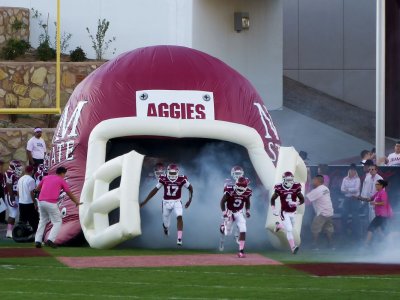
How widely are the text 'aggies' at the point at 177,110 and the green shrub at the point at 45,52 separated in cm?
790

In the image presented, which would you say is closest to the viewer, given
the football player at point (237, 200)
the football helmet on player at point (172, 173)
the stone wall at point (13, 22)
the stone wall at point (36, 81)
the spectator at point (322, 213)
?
the football player at point (237, 200)

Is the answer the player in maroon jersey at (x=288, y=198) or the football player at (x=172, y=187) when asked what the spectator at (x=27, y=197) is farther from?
the player in maroon jersey at (x=288, y=198)

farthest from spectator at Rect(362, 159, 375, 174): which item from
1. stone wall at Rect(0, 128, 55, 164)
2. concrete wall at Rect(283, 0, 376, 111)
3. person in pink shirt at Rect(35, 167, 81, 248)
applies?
concrete wall at Rect(283, 0, 376, 111)

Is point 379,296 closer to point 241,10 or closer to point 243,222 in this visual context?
point 243,222

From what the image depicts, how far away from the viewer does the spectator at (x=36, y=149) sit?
23.0m

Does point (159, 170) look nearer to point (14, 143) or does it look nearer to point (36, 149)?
point (36, 149)

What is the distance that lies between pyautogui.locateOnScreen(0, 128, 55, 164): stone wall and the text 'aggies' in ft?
20.0

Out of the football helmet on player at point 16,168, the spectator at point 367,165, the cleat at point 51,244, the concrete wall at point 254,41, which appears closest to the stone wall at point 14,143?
the football helmet on player at point 16,168

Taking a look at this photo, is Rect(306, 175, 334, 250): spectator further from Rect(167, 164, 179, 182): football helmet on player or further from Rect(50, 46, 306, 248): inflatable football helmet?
Rect(167, 164, 179, 182): football helmet on player

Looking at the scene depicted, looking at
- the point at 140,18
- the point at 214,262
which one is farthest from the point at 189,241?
the point at 140,18

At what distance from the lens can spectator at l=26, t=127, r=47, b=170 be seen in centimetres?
2303

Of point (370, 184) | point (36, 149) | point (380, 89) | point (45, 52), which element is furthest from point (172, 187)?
point (45, 52)

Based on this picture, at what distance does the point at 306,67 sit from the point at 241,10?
16.1 ft

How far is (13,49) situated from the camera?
26547 millimetres
